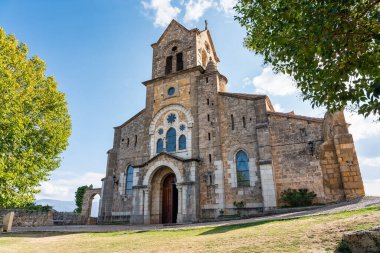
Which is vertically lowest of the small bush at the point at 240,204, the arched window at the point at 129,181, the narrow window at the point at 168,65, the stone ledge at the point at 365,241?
the stone ledge at the point at 365,241

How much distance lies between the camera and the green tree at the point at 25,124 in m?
10.4

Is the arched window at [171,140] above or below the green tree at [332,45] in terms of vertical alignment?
above

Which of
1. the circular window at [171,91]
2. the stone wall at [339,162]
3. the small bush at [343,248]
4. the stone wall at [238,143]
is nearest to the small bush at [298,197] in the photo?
the stone wall at [339,162]

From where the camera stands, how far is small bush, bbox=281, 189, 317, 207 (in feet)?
51.6

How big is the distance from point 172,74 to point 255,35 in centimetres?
1681

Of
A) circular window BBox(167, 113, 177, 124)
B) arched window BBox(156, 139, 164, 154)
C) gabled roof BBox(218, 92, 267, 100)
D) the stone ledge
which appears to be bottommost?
the stone ledge

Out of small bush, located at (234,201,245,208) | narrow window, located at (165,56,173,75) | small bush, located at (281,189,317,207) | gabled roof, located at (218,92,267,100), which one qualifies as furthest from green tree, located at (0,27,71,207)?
small bush, located at (281,189,317,207)

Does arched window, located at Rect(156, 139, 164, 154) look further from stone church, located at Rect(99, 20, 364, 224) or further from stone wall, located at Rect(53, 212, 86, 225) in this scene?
stone wall, located at Rect(53, 212, 86, 225)

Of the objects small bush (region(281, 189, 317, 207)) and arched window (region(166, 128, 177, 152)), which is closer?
small bush (region(281, 189, 317, 207))

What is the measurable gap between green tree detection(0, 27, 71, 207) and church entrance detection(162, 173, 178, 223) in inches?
383

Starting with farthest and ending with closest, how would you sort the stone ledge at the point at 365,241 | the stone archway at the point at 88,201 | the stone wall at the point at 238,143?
the stone archway at the point at 88,201 → the stone wall at the point at 238,143 → the stone ledge at the point at 365,241

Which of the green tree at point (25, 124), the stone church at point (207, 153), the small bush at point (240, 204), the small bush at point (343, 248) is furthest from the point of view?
the small bush at point (240, 204)

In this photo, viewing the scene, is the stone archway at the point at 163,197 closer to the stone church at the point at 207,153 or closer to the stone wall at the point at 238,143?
the stone church at the point at 207,153

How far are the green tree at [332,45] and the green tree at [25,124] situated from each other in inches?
409
